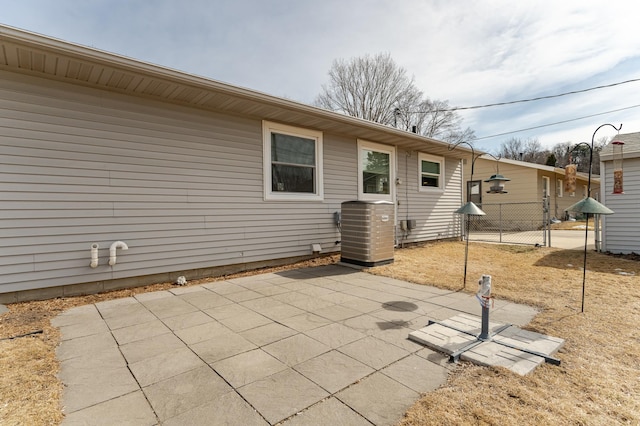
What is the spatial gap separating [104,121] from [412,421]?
16.4 feet

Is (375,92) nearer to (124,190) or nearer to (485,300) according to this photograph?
(124,190)

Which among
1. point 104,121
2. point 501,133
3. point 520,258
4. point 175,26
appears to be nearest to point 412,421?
point 104,121

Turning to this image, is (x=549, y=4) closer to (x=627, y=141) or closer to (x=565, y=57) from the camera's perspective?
(x=565, y=57)

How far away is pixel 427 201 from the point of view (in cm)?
924

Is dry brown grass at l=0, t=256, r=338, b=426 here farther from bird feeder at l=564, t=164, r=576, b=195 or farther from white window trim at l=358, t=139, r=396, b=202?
bird feeder at l=564, t=164, r=576, b=195

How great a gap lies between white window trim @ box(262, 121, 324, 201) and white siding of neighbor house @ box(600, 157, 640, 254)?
7256mm

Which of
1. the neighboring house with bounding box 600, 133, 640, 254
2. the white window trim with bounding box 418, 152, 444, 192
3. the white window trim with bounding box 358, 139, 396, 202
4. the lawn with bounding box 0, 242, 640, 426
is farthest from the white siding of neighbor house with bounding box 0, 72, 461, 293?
the neighboring house with bounding box 600, 133, 640, 254

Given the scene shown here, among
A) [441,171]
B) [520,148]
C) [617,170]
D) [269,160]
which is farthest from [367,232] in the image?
[520,148]

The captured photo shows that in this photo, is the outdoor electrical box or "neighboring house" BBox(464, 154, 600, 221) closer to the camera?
the outdoor electrical box

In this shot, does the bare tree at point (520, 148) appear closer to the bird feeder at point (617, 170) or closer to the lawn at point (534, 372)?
the bird feeder at point (617, 170)

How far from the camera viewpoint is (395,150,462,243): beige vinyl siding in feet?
28.3

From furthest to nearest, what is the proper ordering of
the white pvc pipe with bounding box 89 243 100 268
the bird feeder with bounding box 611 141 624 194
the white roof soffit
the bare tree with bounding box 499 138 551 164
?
the bare tree with bounding box 499 138 551 164
the bird feeder with bounding box 611 141 624 194
the white pvc pipe with bounding box 89 243 100 268
the white roof soffit

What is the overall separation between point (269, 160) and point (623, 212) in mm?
8697

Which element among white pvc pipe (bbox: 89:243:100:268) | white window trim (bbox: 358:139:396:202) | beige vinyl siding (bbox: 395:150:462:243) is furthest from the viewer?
beige vinyl siding (bbox: 395:150:462:243)
